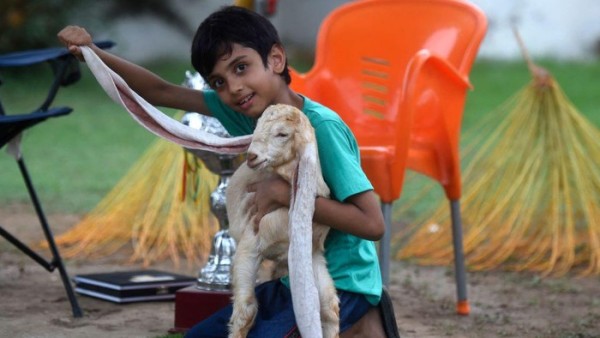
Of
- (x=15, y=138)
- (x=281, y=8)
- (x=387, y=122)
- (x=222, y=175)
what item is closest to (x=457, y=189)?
(x=387, y=122)

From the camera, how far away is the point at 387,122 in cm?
373

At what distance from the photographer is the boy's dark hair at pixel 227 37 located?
92.9 inches

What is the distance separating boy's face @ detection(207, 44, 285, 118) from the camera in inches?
92.4

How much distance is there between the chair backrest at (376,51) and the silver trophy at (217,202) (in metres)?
0.47

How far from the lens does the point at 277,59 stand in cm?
241

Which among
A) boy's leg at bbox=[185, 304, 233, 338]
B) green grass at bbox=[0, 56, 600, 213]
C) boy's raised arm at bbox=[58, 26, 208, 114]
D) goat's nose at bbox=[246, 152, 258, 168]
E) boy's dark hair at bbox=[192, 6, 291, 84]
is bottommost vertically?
green grass at bbox=[0, 56, 600, 213]

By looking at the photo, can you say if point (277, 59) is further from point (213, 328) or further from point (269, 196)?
point (213, 328)

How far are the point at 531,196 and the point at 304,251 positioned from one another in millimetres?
2549

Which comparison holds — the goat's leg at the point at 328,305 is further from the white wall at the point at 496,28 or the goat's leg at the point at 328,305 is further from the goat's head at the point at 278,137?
the white wall at the point at 496,28

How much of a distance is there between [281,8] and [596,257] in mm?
6810

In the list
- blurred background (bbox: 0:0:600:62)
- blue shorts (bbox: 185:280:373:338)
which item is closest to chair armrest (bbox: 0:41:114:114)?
blue shorts (bbox: 185:280:373:338)

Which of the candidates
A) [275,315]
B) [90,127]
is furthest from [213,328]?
[90,127]

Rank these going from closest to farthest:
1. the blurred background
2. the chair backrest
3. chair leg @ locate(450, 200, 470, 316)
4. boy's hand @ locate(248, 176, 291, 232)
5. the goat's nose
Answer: the goat's nose < boy's hand @ locate(248, 176, 291, 232) < chair leg @ locate(450, 200, 470, 316) < the chair backrest < the blurred background

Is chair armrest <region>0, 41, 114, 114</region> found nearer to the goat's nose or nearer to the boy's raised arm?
the boy's raised arm
